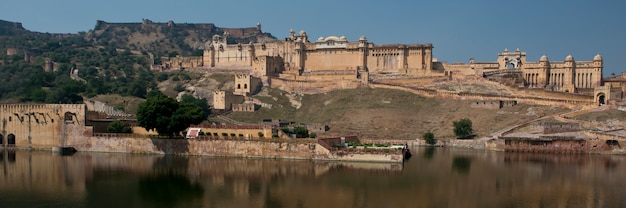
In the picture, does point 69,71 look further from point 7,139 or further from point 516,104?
point 516,104

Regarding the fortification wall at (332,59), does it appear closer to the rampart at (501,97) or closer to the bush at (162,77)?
the rampart at (501,97)

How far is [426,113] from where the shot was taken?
58281 millimetres

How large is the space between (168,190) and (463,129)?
3173 centimetres

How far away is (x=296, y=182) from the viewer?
1074 inches

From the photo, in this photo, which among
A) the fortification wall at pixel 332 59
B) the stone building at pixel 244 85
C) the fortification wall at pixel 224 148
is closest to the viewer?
the fortification wall at pixel 224 148

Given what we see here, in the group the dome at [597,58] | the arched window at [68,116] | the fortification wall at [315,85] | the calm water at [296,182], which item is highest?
the dome at [597,58]

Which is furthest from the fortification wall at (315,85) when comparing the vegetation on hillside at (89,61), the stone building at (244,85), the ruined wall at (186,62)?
the ruined wall at (186,62)

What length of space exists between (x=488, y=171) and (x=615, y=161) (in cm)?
1099

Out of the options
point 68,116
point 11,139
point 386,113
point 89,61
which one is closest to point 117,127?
point 68,116

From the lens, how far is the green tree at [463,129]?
50906 mm

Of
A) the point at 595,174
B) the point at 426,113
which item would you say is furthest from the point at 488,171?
the point at 426,113

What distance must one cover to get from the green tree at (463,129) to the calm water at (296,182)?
42.5 ft

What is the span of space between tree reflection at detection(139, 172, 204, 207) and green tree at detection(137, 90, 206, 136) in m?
9.36

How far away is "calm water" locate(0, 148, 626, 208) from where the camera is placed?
23.2 meters
